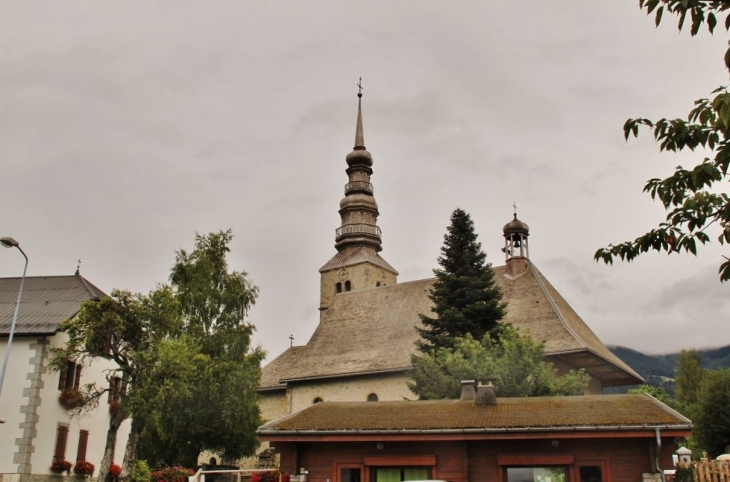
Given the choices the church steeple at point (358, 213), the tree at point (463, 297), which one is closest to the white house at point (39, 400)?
the tree at point (463, 297)

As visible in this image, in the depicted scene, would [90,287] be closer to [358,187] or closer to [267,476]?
[267,476]

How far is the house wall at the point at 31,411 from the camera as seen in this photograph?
2491 cm

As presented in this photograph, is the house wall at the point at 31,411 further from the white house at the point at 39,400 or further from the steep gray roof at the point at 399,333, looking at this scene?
the steep gray roof at the point at 399,333

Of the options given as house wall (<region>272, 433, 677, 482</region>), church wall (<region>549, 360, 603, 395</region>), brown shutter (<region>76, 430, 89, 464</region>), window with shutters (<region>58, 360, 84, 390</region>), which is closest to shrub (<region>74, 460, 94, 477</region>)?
brown shutter (<region>76, 430, 89, 464</region>)

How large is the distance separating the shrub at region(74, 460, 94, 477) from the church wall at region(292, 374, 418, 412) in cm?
1666

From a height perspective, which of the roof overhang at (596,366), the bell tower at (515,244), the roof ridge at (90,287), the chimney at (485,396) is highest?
the bell tower at (515,244)

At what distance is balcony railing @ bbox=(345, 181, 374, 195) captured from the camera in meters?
58.8

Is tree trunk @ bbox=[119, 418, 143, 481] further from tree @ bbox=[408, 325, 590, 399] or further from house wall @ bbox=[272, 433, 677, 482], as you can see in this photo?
tree @ bbox=[408, 325, 590, 399]

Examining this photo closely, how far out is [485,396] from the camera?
19.2 m

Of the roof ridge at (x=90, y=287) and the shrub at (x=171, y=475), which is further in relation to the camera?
the roof ridge at (x=90, y=287)

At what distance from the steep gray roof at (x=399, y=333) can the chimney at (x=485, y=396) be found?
16.0 m

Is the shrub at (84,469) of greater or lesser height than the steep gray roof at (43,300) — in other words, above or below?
below

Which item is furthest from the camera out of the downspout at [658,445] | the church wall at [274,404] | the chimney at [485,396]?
the church wall at [274,404]

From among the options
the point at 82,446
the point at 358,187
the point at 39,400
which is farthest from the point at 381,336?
the point at 39,400
